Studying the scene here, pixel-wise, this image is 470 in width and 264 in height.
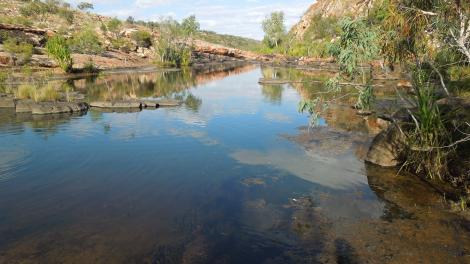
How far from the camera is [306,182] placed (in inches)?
525

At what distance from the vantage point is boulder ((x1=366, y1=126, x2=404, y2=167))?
47.1 ft

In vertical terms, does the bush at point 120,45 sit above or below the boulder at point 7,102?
above

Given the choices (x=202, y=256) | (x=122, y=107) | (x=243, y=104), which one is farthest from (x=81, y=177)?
(x=243, y=104)

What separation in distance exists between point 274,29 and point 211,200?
5238 inches

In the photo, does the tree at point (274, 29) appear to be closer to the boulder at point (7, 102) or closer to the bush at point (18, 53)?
the bush at point (18, 53)

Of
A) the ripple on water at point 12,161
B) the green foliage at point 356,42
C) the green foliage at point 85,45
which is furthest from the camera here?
the green foliage at point 85,45

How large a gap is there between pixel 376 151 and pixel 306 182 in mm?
3652

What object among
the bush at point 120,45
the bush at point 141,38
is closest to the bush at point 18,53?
the bush at point 120,45

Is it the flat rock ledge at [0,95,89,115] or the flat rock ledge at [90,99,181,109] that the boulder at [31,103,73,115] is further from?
the flat rock ledge at [90,99,181,109]

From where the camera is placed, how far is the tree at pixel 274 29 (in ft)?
449

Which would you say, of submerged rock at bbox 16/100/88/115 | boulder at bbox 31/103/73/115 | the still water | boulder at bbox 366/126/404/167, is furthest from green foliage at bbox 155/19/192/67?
boulder at bbox 366/126/404/167

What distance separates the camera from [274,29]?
138 metres

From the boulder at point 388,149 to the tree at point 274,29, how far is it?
4905 inches

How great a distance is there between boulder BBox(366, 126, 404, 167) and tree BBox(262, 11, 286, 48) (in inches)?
4905
